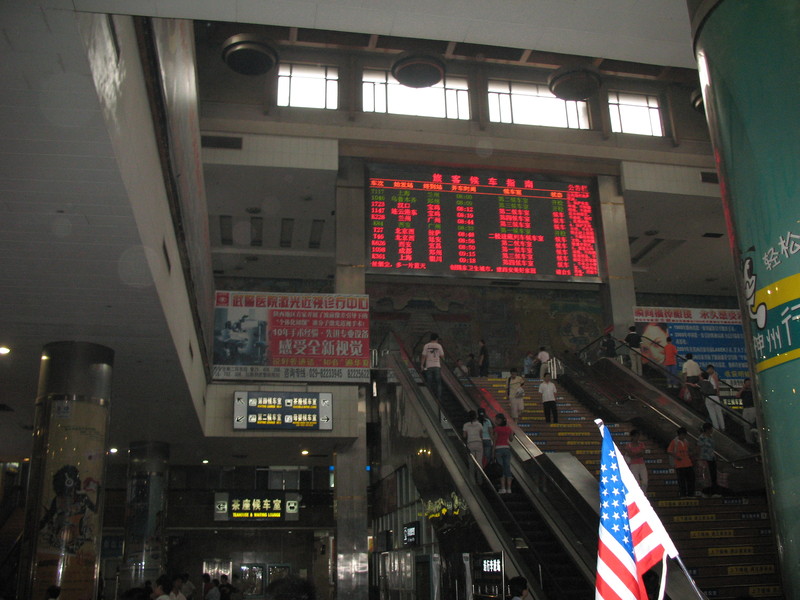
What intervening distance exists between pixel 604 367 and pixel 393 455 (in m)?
4.73

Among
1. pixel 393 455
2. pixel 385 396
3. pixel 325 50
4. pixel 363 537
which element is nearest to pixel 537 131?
pixel 325 50

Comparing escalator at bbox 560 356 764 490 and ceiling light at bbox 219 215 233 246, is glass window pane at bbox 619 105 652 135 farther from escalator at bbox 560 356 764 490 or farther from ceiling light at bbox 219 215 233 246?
ceiling light at bbox 219 215 233 246

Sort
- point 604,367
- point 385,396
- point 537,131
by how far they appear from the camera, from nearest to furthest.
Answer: point 604,367 → point 385,396 → point 537,131

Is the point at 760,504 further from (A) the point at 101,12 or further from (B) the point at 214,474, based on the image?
(B) the point at 214,474

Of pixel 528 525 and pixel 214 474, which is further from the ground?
pixel 214 474

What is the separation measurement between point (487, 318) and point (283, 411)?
10.4m

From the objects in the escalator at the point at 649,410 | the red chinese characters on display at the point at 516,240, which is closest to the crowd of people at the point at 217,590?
the escalator at the point at 649,410

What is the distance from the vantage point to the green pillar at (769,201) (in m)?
3.89

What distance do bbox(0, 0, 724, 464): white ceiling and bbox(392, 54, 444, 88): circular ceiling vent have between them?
369 inches

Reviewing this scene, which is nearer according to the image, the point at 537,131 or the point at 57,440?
the point at 57,440

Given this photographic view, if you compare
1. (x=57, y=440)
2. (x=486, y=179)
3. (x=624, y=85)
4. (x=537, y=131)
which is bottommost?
(x=57, y=440)

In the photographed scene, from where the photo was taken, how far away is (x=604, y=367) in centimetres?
Result: 1513

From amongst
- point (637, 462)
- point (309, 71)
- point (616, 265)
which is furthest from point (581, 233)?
point (637, 462)

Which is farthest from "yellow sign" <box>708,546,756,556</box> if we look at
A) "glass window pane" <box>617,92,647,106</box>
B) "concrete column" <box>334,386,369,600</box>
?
"glass window pane" <box>617,92,647,106</box>
